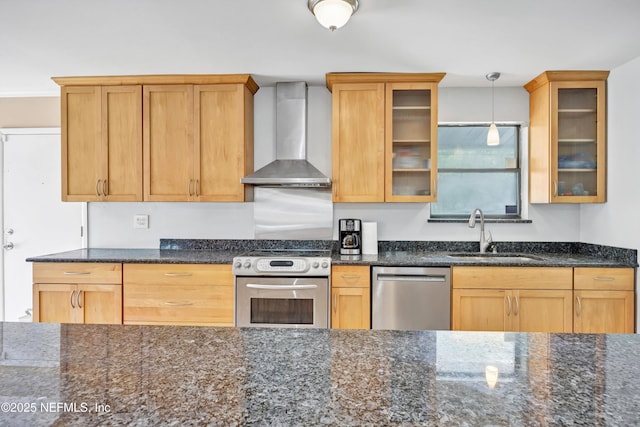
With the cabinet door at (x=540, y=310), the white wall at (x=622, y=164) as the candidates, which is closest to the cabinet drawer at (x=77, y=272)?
the cabinet door at (x=540, y=310)

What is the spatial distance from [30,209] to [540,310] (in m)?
4.46

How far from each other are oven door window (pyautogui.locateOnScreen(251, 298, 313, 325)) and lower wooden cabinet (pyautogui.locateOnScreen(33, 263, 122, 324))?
1049mm

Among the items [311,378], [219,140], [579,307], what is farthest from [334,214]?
[311,378]

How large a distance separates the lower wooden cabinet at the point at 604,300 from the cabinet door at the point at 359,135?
1.61 m

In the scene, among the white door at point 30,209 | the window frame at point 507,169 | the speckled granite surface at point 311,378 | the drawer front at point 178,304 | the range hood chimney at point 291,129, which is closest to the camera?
the speckled granite surface at point 311,378

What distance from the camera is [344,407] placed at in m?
0.67

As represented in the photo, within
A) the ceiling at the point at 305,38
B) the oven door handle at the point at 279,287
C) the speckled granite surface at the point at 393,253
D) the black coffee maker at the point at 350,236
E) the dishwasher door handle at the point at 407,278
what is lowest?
the oven door handle at the point at 279,287

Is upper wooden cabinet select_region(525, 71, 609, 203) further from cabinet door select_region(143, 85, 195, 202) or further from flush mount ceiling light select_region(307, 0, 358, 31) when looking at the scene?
cabinet door select_region(143, 85, 195, 202)

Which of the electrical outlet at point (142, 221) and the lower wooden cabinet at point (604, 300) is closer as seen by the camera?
the lower wooden cabinet at point (604, 300)

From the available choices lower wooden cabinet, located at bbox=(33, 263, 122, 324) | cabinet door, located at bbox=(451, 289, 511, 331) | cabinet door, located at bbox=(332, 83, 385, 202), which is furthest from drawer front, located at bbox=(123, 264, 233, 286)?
cabinet door, located at bbox=(451, 289, 511, 331)

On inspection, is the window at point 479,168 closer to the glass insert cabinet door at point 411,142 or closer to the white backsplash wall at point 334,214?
the white backsplash wall at point 334,214

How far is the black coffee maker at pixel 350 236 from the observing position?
10.5 ft

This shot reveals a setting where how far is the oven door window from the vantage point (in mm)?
2816

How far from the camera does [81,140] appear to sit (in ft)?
10.6
